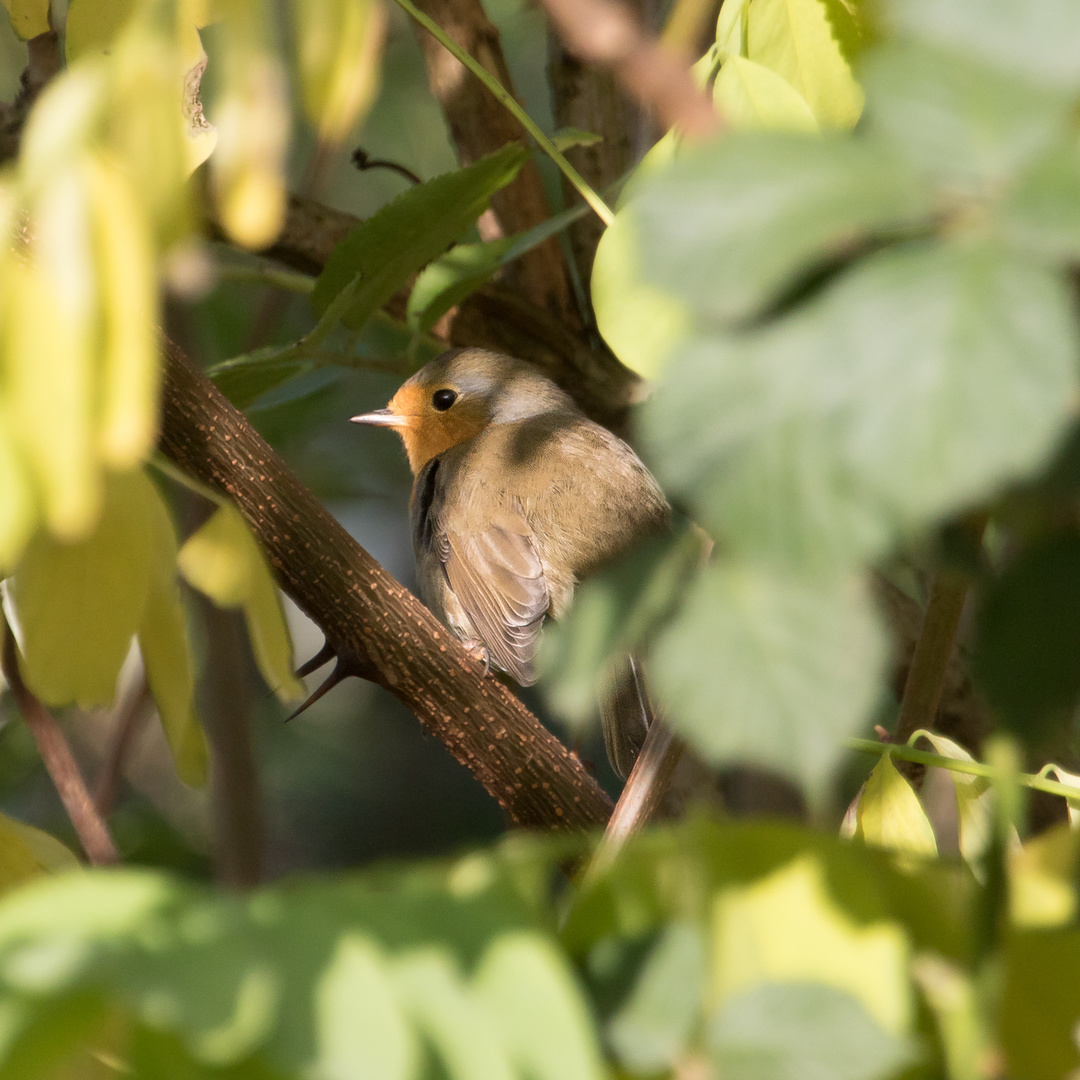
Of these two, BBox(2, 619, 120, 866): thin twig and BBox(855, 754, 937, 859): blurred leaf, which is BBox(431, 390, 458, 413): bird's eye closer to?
BBox(2, 619, 120, 866): thin twig

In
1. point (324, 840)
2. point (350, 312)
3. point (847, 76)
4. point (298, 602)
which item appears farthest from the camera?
point (324, 840)

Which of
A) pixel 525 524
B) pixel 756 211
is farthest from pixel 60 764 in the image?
pixel 525 524

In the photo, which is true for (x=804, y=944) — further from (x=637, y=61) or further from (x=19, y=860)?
(x=19, y=860)

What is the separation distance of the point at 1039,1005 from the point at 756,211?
0.29 m

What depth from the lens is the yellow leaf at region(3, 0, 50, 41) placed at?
2.44ft

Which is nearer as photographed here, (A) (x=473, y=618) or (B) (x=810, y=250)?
(B) (x=810, y=250)

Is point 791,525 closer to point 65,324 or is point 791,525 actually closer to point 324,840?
point 65,324

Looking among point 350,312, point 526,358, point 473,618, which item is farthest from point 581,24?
point 473,618

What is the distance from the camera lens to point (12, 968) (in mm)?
345

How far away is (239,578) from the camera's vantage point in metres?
0.54

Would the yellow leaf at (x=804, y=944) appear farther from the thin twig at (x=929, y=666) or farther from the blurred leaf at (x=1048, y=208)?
the thin twig at (x=929, y=666)

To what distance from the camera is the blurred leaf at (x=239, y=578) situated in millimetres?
540

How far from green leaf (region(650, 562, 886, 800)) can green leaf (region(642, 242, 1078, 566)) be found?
0.02 m

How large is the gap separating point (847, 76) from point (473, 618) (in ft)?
4.73
